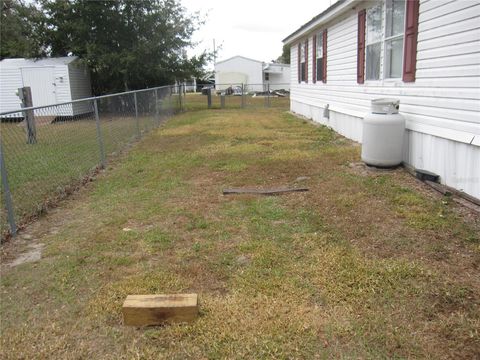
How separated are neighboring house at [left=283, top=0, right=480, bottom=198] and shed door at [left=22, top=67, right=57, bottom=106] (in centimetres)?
1192

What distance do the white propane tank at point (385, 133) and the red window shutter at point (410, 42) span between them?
0.45 m

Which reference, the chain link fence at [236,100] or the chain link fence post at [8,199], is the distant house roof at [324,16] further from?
the chain link fence at [236,100]

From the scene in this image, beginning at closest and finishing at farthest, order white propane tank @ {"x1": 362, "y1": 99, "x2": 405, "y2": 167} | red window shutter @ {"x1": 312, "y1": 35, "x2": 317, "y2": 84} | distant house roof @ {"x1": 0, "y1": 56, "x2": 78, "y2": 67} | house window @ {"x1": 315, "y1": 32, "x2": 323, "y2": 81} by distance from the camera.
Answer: white propane tank @ {"x1": 362, "y1": 99, "x2": 405, "y2": 167}, house window @ {"x1": 315, "y1": 32, "x2": 323, "y2": 81}, red window shutter @ {"x1": 312, "y1": 35, "x2": 317, "y2": 84}, distant house roof @ {"x1": 0, "y1": 56, "x2": 78, "y2": 67}

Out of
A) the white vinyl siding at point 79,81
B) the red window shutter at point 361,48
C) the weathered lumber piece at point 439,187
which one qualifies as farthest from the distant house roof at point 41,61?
the weathered lumber piece at point 439,187

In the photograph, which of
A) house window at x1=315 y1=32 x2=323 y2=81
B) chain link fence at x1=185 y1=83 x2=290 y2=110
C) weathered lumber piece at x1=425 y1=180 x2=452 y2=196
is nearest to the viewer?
weathered lumber piece at x1=425 y1=180 x2=452 y2=196

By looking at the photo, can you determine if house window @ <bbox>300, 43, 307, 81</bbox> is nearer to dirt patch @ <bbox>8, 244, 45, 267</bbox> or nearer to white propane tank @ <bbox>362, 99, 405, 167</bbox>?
white propane tank @ <bbox>362, 99, 405, 167</bbox>

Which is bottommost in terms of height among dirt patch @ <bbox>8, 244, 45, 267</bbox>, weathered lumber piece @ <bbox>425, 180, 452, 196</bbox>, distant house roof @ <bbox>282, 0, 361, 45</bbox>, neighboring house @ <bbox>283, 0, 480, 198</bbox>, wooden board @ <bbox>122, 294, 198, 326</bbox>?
dirt patch @ <bbox>8, 244, 45, 267</bbox>

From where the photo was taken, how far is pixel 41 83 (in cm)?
1739

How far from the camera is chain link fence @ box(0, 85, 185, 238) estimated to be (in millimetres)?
5211

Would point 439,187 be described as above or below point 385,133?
below

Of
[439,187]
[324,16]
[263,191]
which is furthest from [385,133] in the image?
[324,16]

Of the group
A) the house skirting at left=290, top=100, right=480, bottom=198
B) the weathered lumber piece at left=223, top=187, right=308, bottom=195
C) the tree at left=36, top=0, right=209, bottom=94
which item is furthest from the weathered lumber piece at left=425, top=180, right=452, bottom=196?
the tree at left=36, top=0, right=209, bottom=94

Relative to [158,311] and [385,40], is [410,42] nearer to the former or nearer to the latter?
[385,40]

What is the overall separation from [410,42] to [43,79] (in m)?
15.3
